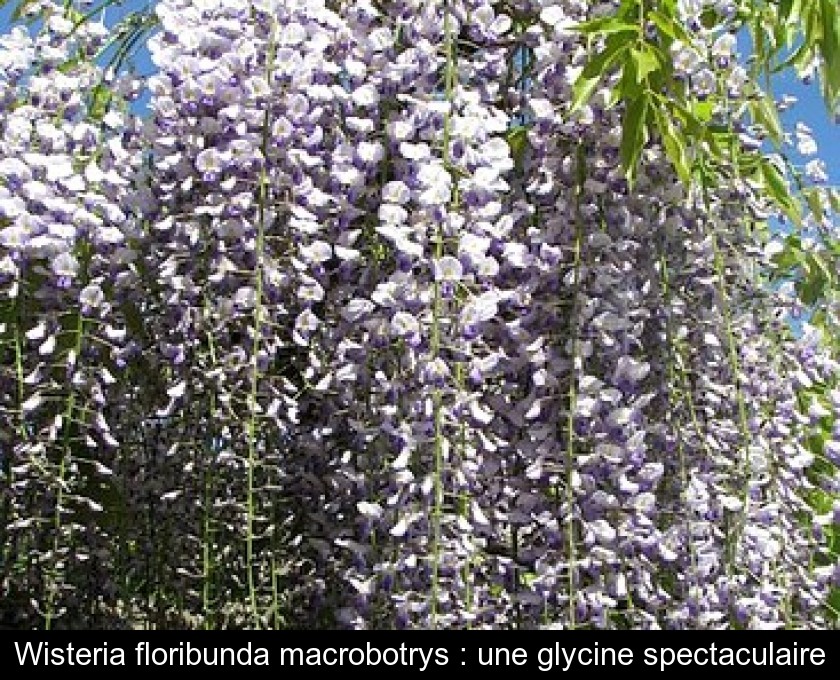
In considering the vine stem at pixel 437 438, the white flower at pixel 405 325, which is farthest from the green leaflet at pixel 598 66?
the white flower at pixel 405 325

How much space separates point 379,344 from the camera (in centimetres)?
166

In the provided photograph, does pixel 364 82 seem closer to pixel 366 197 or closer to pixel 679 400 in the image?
pixel 366 197

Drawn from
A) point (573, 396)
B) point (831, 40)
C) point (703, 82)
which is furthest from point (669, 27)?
point (573, 396)

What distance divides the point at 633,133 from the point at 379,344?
39 centimetres

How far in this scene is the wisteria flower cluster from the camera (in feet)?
5.47

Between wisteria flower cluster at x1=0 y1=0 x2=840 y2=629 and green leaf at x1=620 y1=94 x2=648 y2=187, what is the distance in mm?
28

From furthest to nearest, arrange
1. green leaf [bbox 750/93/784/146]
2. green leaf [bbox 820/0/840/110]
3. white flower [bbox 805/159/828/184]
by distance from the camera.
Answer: white flower [bbox 805/159/828/184] < green leaf [bbox 750/93/784/146] < green leaf [bbox 820/0/840/110]

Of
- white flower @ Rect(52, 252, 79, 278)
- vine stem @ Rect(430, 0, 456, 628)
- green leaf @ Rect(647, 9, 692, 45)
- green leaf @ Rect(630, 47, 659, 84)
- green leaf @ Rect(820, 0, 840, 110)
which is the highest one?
green leaf @ Rect(820, 0, 840, 110)

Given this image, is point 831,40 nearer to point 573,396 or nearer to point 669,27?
point 669,27

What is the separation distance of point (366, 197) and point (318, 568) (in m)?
0.47

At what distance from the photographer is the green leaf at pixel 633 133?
5.50ft

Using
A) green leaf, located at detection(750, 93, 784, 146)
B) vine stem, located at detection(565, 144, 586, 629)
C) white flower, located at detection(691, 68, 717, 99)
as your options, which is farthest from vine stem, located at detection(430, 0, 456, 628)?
green leaf, located at detection(750, 93, 784, 146)

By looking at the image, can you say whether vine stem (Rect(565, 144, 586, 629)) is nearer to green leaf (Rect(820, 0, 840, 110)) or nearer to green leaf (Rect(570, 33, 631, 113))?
green leaf (Rect(570, 33, 631, 113))
